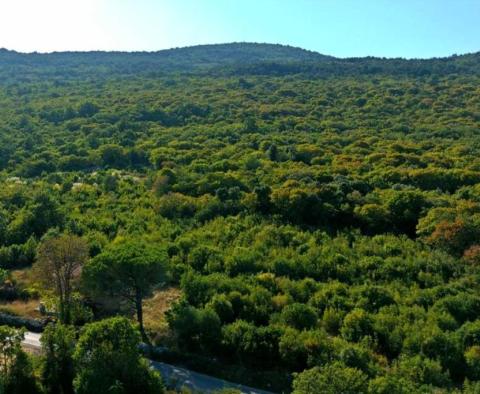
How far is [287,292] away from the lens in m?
27.7

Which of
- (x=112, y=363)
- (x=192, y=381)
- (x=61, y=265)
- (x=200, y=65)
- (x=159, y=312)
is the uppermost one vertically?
(x=200, y=65)

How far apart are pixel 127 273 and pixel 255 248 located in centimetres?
1066

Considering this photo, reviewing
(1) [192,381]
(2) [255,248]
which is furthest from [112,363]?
(2) [255,248]

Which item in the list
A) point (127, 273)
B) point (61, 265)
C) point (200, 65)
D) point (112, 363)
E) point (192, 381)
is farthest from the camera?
point (200, 65)

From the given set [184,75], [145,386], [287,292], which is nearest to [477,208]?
[287,292]

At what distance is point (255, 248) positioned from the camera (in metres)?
33.5

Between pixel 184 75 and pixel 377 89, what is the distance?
55670 mm

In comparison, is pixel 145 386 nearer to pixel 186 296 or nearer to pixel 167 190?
pixel 186 296

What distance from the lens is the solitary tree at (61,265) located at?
25875 millimetres

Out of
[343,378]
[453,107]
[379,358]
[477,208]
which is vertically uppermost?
[453,107]

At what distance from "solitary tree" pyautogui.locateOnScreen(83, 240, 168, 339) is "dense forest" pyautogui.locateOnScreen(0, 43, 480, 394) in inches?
3.8

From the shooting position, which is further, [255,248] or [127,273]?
[255,248]

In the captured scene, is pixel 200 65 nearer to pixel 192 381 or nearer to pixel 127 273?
pixel 127 273

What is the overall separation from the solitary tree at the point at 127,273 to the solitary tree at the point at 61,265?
1.21 meters
